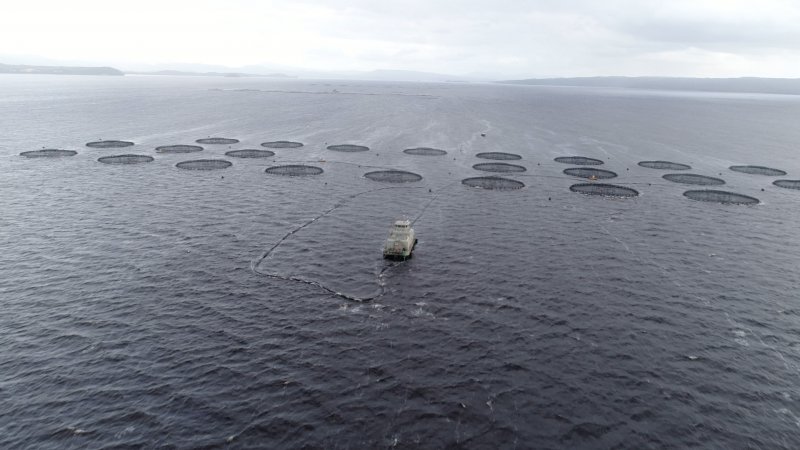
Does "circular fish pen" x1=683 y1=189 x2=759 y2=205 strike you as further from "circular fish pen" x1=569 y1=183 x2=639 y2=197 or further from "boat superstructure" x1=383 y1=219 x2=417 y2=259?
"boat superstructure" x1=383 y1=219 x2=417 y2=259

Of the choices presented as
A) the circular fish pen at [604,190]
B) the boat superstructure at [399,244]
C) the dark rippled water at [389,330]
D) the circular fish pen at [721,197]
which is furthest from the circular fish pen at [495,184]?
the boat superstructure at [399,244]

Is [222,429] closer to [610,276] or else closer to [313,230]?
[313,230]

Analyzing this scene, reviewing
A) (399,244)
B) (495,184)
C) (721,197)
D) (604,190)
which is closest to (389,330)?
(399,244)

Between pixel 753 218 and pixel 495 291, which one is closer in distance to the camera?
A: pixel 495 291

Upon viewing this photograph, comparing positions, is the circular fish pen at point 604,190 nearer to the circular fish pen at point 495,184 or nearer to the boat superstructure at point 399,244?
the circular fish pen at point 495,184

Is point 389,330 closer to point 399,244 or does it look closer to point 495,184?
point 399,244

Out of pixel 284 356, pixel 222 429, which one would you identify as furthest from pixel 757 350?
pixel 222 429
